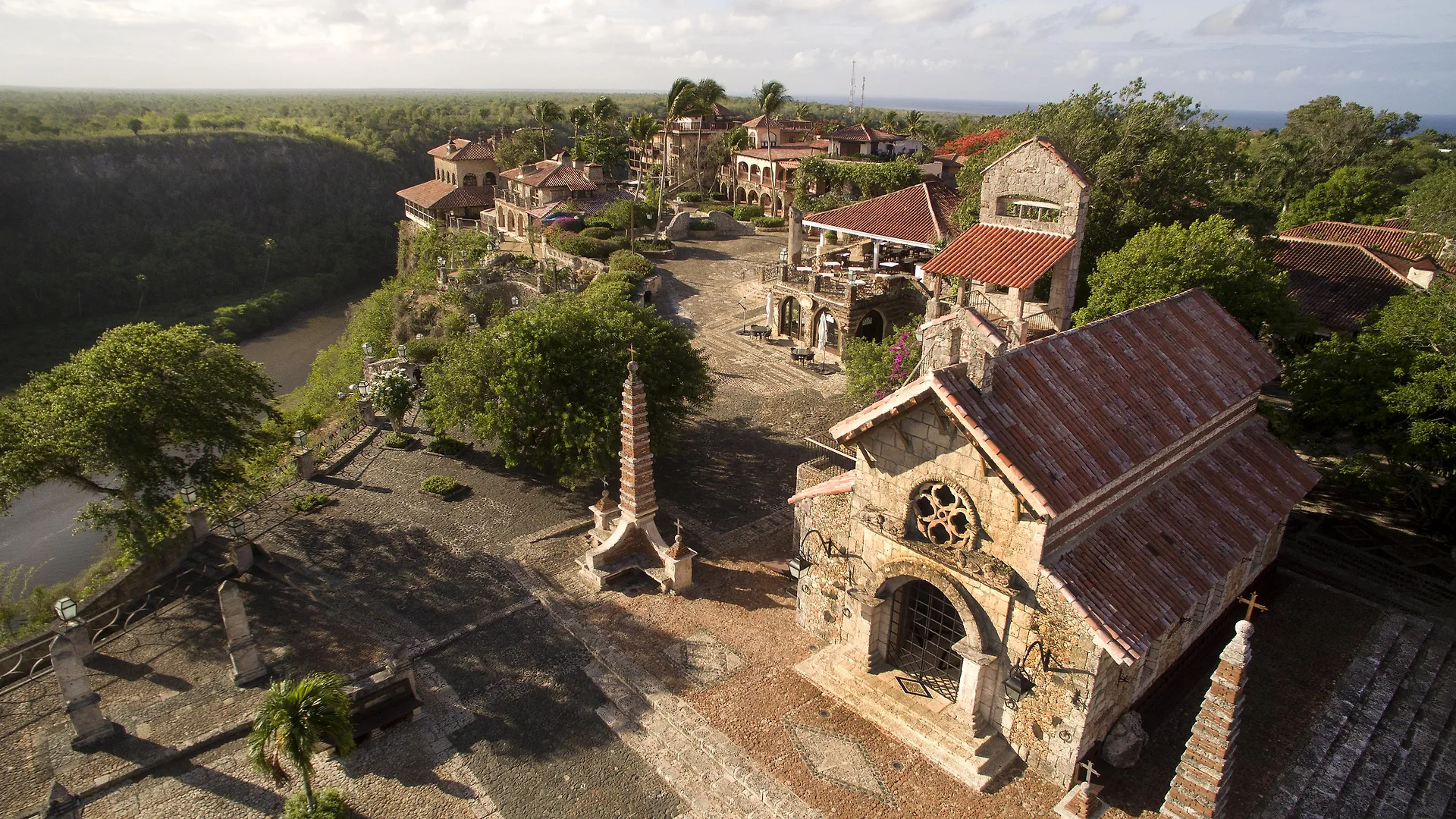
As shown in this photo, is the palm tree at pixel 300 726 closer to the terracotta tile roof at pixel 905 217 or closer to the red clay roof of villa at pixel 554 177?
the terracotta tile roof at pixel 905 217

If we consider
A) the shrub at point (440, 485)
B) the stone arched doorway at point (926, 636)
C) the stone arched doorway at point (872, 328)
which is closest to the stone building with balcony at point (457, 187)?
the stone arched doorway at point (872, 328)

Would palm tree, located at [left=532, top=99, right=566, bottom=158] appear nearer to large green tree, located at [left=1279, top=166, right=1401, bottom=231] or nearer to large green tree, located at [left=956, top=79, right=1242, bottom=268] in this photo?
large green tree, located at [left=956, top=79, right=1242, bottom=268]

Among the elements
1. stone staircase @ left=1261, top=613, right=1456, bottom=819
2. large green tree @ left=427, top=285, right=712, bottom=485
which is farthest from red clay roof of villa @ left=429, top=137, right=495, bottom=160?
stone staircase @ left=1261, top=613, right=1456, bottom=819

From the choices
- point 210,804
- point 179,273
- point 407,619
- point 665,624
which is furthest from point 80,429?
point 179,273

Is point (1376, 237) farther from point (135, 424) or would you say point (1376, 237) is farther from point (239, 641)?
point (135, 424)

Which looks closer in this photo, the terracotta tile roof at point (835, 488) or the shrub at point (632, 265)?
the terracotta tile roof at point (835, 488)

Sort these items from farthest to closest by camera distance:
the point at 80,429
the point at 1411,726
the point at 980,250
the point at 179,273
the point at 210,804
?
the point at 179,273, the point at 980,250, the point at 80,429, the point at 1411,726, the point at 210,804

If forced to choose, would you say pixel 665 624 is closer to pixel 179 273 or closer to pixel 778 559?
pixel 778 559
